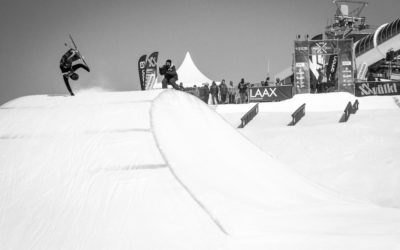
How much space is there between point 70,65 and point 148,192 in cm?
616

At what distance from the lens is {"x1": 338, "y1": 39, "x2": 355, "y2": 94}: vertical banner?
77.2 feet

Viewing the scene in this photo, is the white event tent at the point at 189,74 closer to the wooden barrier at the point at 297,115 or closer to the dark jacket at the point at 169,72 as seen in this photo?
the wooden barrier at the point at 297,115

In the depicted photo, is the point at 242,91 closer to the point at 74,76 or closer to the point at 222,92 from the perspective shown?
the point at 222,92

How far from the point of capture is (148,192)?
15.8 feet

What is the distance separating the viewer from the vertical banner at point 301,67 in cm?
2317

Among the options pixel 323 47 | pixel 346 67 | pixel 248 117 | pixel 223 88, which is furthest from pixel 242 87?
pixel 346 67

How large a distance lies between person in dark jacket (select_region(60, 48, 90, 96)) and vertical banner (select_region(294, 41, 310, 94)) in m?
15.2

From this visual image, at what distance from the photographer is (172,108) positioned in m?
7.21

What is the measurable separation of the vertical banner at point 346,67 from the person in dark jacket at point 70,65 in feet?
55.6

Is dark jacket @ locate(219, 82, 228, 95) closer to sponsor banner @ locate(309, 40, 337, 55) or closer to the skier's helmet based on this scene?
sponsor banner @ locate(309, 40, 337, 55)

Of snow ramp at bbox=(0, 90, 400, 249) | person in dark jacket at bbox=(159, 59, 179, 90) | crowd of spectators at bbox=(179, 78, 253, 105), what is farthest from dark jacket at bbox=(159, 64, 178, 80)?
crowd of spectators at bbox=(179, 78, 253, 105)

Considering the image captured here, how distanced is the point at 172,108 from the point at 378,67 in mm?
36452

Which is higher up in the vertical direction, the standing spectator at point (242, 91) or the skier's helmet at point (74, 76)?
the skier's helmet at point (74, 76)

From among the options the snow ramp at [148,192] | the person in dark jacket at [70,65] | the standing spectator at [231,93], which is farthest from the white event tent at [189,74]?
the snow ramp at [148,192]
